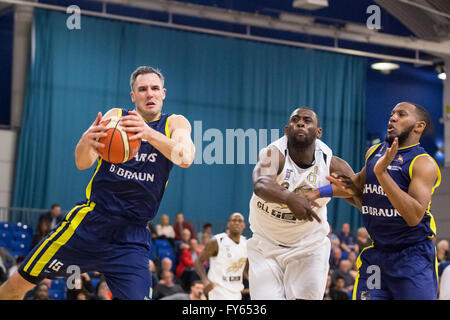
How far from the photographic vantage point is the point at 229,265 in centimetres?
970

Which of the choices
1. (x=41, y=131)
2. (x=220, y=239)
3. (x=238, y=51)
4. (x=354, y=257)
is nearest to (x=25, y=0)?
(x=41, y=131)

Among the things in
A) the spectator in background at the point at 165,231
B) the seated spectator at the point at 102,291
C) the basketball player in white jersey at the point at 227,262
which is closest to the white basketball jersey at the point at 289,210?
the basketball player in white jersey at the point at 227,262

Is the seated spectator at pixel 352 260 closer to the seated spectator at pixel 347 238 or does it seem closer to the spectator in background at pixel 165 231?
the seated spectator at pixel 347 238

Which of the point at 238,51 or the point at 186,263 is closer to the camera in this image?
the point at 186,263

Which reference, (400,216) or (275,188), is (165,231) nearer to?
(275,188)

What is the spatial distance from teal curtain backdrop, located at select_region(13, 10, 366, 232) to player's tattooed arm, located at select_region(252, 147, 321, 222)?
791 centimetres

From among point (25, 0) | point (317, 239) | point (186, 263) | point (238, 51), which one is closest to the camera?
point (317, 239)

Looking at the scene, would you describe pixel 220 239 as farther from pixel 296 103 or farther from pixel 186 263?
pixel 296 103

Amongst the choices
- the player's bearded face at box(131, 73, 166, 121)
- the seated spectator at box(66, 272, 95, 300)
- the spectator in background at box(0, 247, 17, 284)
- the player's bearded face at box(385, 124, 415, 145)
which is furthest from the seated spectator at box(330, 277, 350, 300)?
the player's bearded face at box(131, 73, 166, 121)

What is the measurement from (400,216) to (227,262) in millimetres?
5059

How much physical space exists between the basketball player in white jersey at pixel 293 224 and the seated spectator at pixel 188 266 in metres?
5.88

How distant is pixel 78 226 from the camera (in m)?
4.88

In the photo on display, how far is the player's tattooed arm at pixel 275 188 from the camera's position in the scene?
15.5ft

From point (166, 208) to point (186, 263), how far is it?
3.16 metres
